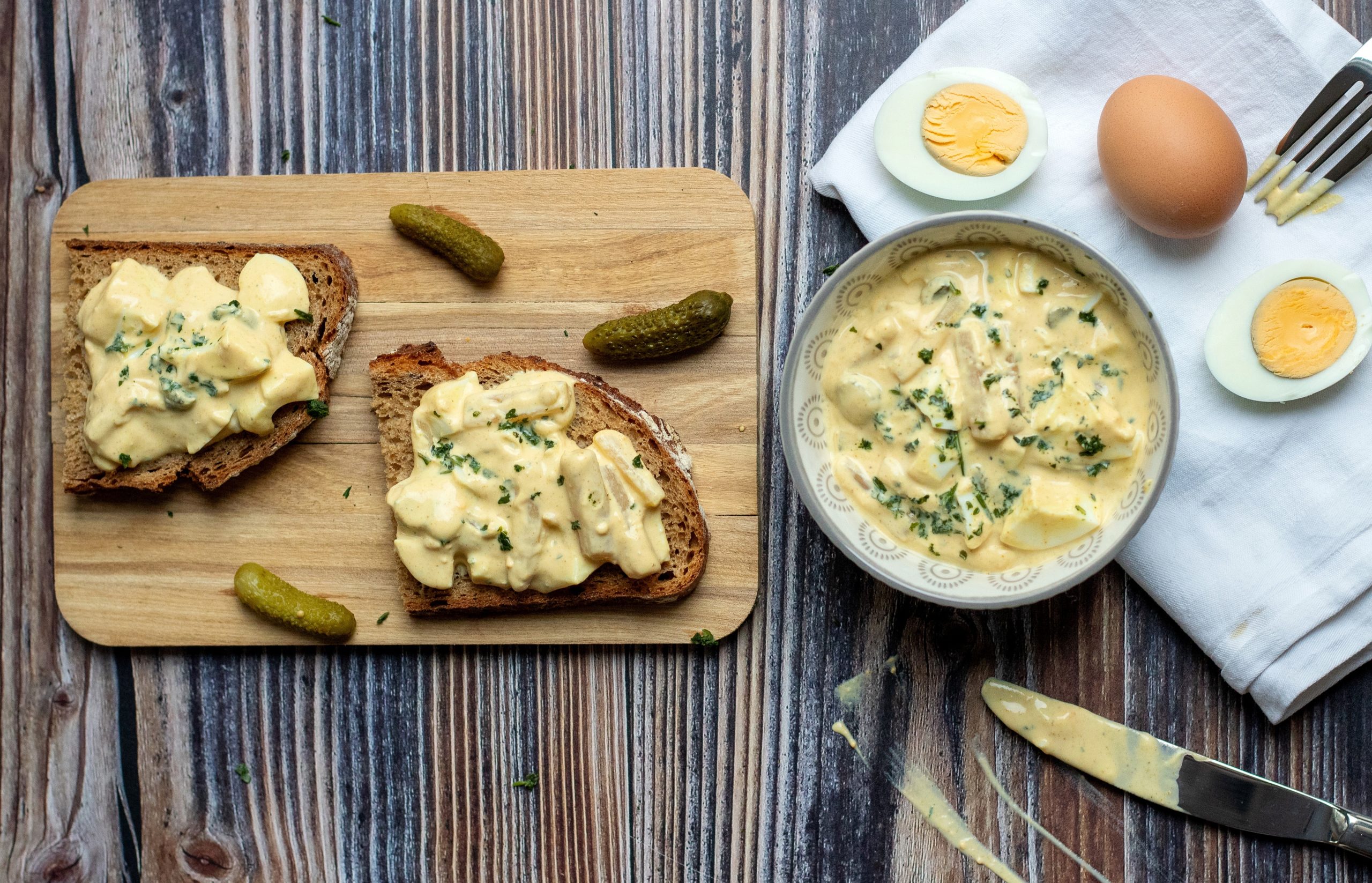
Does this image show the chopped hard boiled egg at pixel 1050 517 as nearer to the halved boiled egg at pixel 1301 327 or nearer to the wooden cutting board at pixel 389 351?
the halved boiled egg at pixel 1301 327

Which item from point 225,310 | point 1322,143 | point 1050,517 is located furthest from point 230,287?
point 1322,143

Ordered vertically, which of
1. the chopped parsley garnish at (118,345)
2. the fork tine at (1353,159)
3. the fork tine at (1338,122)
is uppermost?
the fork tine at (1338,122)

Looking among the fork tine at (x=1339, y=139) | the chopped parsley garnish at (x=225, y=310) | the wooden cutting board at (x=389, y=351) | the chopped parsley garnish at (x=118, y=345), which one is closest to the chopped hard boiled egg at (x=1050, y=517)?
the wooden cutting board at (x=389, y=351)

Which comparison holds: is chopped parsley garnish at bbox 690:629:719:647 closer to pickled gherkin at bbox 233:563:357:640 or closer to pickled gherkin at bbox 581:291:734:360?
pickled gherkin at bbox 581:291:734:360

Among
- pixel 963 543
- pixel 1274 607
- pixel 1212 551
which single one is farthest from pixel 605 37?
pixel 1274 607

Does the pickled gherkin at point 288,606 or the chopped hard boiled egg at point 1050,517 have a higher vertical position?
the chopped hard boiled egg at point 1050,517

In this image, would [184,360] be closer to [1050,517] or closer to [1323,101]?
[1050,517]
